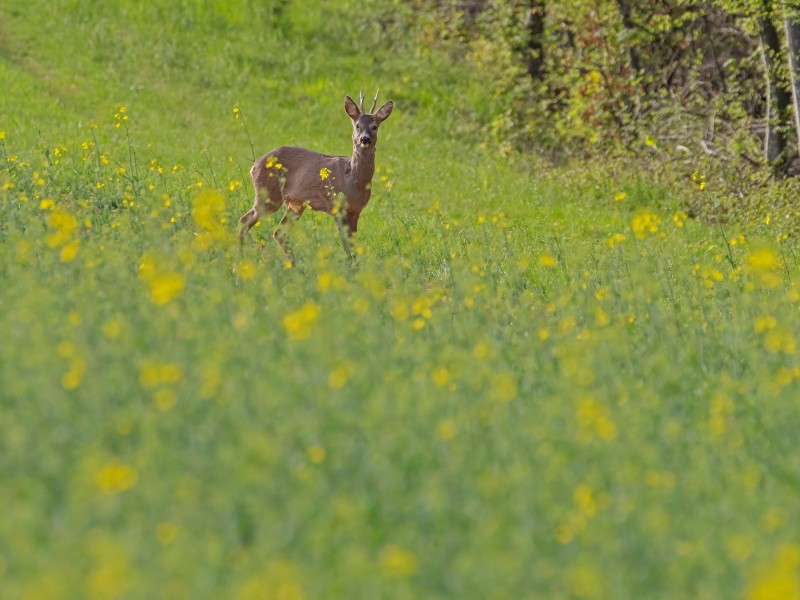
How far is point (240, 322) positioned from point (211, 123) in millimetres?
15158

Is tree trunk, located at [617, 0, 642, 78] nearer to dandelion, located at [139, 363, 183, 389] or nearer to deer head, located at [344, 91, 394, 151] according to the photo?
deer head, located at [344, 91, 394, 151]

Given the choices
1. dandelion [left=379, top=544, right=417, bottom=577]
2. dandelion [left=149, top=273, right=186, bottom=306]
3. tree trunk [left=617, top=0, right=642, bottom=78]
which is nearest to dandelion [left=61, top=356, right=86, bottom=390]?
dandelion [left=149, top=273, right=186, bottom=306]

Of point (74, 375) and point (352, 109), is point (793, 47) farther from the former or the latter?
point (74, 375)

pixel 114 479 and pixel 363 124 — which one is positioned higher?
pixel 363 124

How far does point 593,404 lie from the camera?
5262 millimetres

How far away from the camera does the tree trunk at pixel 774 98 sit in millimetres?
17312

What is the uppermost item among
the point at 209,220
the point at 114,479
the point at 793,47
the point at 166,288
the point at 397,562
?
the point at 793,47

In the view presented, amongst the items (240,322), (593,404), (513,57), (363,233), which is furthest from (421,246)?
(513,57)

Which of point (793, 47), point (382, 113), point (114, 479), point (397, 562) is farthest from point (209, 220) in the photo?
point (793, 47)

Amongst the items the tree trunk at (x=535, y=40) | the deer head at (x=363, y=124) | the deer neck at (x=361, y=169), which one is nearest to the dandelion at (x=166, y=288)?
the deer head at (x=363, y=124)

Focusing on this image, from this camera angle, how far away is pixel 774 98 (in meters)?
17.7

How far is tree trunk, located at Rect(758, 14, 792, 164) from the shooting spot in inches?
682

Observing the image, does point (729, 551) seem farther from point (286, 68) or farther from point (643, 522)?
point (286, 68)

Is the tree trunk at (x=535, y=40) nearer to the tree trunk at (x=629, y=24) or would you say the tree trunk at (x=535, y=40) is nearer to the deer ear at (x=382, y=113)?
the tree trunk at (x=629, y=24)
